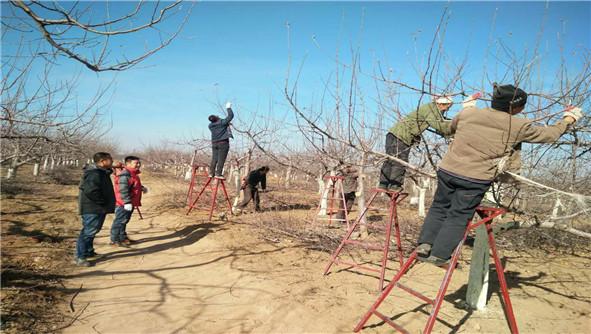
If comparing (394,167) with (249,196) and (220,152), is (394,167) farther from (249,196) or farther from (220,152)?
(249,196)

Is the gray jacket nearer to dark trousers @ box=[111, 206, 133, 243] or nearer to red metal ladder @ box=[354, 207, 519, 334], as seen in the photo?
dark trousers @ box=[111, 206, 133, 243]

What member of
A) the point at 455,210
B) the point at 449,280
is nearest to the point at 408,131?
the point at 455,210

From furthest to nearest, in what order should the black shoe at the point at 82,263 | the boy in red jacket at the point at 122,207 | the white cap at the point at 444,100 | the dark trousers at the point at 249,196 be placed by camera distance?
the dark trousers at the point at 249,196 → the boy in red jacket at the point at 122,207 → the black shoe at the point at 82,263 → the white cap at the point at 444,100

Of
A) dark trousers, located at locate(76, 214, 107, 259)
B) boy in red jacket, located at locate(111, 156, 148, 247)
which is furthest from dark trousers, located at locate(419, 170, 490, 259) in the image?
boy in red jacket, located at locate(111, 156, 148, 247)

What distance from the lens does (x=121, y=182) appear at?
211 inches

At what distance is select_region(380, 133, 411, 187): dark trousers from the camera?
4.04 metres

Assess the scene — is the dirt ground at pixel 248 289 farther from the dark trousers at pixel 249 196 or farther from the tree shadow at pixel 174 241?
the dark trousers at pixel 249 196

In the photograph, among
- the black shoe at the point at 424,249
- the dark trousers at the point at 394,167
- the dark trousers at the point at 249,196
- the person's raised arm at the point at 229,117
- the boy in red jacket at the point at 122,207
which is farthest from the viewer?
the dark trousers at the point at 249,196

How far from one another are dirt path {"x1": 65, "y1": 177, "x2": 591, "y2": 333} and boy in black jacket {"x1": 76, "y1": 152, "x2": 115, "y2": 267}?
0.94 ft

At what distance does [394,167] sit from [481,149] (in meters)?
1.70

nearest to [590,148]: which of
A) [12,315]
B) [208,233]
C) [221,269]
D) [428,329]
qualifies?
[428,329]

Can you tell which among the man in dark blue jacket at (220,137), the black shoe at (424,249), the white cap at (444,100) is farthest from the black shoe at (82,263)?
the white cap at (444,100)

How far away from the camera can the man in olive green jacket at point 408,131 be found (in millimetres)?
3135

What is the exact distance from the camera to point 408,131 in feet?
12.5
